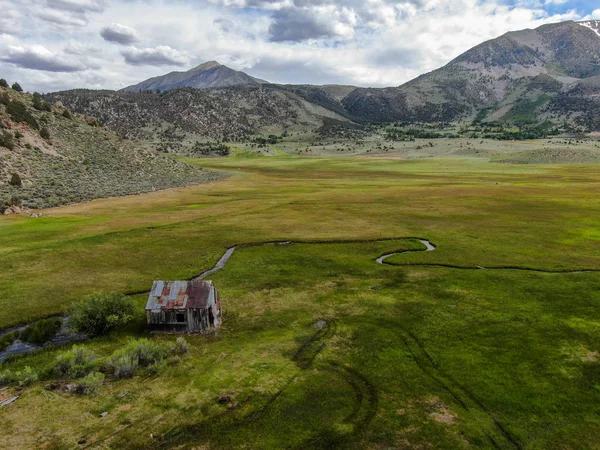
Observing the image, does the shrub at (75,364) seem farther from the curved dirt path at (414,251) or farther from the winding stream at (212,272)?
the curved dirt path at (414,251)

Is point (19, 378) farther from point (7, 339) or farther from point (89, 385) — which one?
point (7, 339)

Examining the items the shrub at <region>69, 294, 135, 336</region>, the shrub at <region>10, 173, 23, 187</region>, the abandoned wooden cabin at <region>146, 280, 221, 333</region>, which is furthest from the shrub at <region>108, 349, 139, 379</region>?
the shrub at <region>10, 173, 23, 187</region>

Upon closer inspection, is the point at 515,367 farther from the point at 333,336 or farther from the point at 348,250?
the point at 348,250

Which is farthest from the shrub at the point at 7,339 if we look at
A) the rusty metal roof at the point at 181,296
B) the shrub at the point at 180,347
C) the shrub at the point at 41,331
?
the shrub at the point at 180,347

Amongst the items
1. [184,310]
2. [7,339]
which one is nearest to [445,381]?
[184,310]

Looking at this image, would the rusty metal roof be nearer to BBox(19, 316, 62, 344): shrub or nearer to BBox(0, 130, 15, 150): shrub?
BBox(19, 316, 62, 344): shrub
